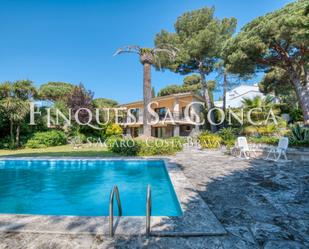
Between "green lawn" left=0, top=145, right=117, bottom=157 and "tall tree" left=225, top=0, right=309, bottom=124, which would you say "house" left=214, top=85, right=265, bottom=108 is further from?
"green lawn" left=0, top=145, right=117, bottom=157

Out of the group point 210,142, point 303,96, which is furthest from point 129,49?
point 303,96

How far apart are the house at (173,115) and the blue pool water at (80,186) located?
15.1 meters

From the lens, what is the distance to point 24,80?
17.2m

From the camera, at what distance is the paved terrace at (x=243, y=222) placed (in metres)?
2.76

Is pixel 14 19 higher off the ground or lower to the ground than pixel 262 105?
higher

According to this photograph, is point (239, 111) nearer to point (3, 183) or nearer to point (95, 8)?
point (95, 8)

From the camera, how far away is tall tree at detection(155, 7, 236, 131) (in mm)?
21344

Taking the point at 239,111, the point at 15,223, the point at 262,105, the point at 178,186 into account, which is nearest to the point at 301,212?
the point at 178,186

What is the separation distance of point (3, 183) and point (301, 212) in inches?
441

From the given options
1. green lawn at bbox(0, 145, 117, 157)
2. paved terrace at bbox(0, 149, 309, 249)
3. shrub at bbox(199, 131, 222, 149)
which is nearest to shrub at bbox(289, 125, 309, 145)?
shrub at bbox(199, 131, 222, 149)

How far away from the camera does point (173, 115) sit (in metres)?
25.0

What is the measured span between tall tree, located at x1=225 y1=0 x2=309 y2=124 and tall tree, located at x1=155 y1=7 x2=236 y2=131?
15.5ft

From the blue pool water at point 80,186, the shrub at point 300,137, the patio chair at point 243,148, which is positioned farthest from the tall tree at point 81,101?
the shrub at point 300,137

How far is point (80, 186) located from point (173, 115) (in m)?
18.2
